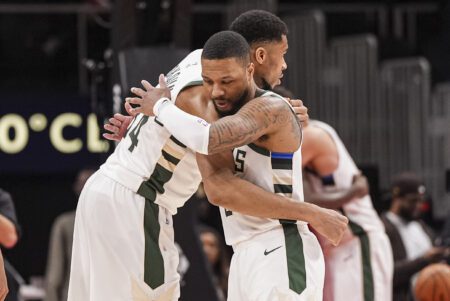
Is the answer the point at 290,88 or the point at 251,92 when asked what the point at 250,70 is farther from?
the point at 290,88

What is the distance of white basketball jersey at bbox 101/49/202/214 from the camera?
5867 millimetres

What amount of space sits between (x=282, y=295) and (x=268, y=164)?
623mm

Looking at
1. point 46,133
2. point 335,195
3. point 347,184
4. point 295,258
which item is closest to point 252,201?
point 295,258

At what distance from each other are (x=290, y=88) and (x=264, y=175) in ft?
23.7

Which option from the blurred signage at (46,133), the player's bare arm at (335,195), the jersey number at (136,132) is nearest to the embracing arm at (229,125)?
the jersey number at (136,132)

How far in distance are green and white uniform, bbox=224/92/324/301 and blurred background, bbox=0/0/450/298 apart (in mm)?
5936

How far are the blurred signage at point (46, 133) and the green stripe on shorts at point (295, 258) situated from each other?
5.92m

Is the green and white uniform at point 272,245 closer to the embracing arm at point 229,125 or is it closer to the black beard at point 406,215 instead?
the embracing arm at point 229,125

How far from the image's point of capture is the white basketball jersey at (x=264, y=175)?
550cm

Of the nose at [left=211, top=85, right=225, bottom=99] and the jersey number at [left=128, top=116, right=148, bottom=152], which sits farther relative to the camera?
the jersey number at [left=128, top=116, right=148, bottom=152]

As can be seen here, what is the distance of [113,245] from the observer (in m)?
5.87

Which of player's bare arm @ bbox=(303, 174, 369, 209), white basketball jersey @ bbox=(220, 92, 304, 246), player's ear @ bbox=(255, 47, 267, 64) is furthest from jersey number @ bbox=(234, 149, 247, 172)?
player's bare arm @ bbox=(303, 174, 369, 209)

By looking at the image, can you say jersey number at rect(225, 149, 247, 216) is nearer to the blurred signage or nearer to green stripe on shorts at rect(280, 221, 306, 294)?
green stripe on shorts at rect(280, 221, 306, 294)

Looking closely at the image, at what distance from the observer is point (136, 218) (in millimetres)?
5898
